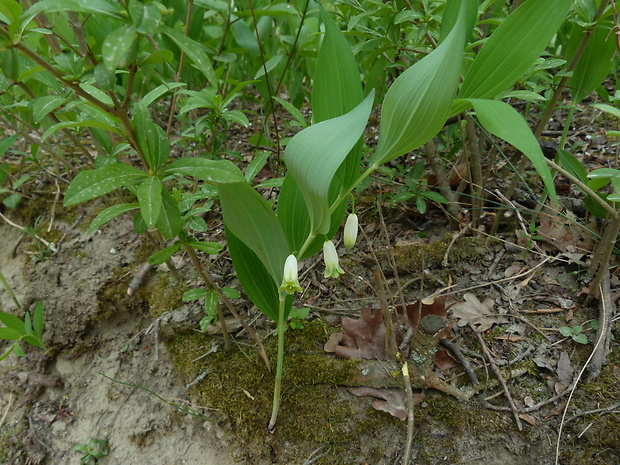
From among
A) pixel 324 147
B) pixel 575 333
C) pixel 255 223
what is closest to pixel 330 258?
pixel 255 223

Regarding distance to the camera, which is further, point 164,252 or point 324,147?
point 164,252

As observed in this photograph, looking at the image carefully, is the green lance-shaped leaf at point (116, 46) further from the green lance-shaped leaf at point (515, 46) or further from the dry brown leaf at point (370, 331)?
the dry brown leaf at point (370, 331)

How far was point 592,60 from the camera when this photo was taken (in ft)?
5.15

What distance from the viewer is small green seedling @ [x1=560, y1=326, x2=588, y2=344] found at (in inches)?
60.8

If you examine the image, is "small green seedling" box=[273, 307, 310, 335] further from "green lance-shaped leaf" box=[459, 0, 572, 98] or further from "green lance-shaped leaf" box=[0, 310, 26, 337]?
"green lance-shaped leaf" box=[0, 310, 26, 337]

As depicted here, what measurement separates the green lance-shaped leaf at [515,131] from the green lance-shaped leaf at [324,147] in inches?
9.6

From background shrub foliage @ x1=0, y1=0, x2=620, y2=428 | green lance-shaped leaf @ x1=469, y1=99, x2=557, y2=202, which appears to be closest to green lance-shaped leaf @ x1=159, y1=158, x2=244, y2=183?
background shrub foliage @ x1=0, y1=0, x2=620, y2=428

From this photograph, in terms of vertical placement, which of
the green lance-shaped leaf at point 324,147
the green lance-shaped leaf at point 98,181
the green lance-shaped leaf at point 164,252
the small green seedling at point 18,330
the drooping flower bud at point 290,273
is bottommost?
the small green seedling at point 18,330

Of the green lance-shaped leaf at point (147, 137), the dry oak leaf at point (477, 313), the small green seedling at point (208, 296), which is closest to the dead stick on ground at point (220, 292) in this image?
the small green seedling at point (208, 296)

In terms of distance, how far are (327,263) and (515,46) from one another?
0.70m

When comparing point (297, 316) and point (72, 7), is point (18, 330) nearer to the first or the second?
point (297, 316)

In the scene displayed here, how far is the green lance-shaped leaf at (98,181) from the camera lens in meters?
0.89

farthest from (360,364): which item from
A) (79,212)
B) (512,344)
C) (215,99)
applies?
(79,212)

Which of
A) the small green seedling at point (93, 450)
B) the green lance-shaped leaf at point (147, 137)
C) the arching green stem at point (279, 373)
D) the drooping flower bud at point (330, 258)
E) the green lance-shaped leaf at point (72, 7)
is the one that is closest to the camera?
the green lance-shaped leaf at point (72, 7)
